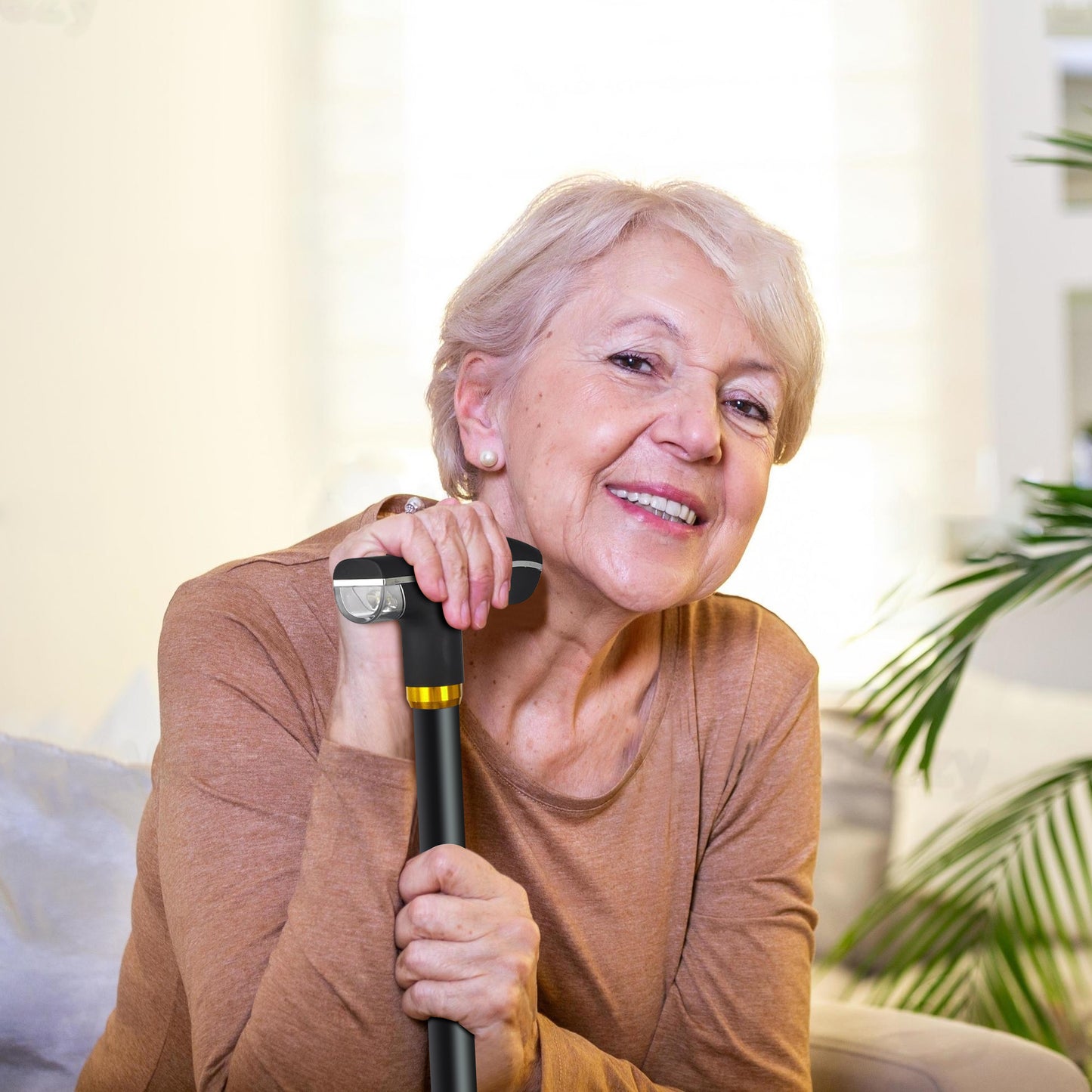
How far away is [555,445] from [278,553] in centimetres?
27

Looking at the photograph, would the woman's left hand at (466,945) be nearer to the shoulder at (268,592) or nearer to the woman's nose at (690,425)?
the shoulder at (268,592)

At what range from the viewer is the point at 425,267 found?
2219 mm

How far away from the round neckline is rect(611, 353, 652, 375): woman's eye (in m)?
0.35

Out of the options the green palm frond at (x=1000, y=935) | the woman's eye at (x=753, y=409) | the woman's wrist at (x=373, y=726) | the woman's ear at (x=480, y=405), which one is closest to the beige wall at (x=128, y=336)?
the woman's ear at (x=480, y=405)

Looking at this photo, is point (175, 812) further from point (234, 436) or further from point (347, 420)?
point (347, 420)

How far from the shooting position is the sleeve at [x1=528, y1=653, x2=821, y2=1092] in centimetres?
116

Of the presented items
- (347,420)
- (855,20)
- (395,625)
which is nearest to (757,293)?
(395,625)

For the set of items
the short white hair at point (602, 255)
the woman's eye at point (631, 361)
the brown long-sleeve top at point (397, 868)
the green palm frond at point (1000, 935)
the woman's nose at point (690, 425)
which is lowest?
the green palm frond at point (1000, 935)

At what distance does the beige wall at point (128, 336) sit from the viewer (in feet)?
5.06

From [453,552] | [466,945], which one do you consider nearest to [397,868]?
[466,945]

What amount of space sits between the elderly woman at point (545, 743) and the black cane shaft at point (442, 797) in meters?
0.02

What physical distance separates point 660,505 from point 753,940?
46cm

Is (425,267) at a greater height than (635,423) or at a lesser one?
greater

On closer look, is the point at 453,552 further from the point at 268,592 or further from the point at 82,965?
the point at 82,965
